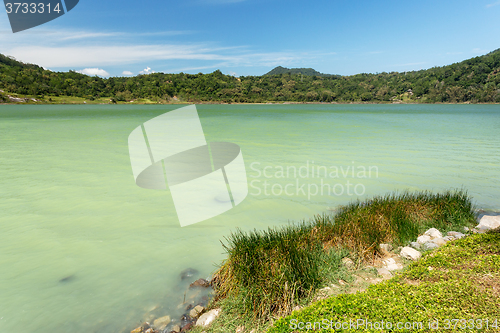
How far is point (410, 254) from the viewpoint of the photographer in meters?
4.71

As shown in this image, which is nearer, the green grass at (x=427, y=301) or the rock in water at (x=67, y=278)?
the green grass at (x=427, y=301)

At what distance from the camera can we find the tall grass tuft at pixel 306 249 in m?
3.86

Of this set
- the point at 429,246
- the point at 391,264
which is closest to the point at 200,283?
the point at 391,264

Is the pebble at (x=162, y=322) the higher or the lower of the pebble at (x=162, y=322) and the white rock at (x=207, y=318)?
the lower

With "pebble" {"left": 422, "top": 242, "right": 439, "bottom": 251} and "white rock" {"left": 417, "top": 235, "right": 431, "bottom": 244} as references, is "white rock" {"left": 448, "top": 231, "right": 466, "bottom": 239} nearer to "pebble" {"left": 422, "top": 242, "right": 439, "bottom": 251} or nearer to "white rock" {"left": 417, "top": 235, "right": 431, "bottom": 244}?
"white rock" {"left": 417, "top": 235, "right": 431, "bottom": 244}

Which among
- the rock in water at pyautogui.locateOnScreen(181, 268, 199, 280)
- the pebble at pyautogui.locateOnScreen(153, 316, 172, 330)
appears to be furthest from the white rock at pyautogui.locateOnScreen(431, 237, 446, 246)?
the pebble at pyautogui.locateOnScreen(153, 316, 172, 330)

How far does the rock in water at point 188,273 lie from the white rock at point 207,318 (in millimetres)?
1386

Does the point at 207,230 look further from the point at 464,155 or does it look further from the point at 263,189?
the point at 464,155

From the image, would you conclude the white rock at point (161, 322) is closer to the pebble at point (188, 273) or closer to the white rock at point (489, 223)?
the pebble at point (188, 273)

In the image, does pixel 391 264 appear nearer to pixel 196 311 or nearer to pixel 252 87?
pixel 196 311

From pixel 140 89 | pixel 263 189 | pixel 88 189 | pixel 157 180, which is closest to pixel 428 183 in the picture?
pixel 263 189

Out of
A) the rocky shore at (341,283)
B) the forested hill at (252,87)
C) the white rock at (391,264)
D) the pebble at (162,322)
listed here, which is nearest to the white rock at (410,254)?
the rocky shore at (341,283)

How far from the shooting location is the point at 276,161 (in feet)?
49.5

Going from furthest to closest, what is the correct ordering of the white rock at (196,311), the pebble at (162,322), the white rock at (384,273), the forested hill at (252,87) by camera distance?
1. the forested hill at (252,87)
2. the white rock at (384,273)
3. the white rock at (196,311)
4. the pebble at (162,322)
